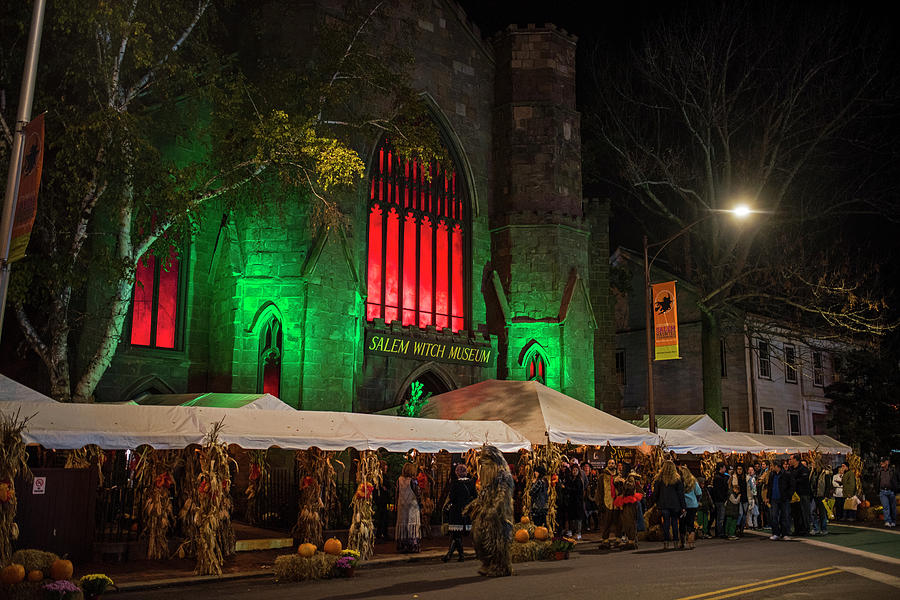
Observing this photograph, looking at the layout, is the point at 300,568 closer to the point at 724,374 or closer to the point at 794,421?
the point at 724,374

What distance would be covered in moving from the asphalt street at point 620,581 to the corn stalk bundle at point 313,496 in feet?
5.74

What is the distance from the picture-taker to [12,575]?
31.3 feet

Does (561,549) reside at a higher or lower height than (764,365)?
lower

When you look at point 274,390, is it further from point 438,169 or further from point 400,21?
point 400,21

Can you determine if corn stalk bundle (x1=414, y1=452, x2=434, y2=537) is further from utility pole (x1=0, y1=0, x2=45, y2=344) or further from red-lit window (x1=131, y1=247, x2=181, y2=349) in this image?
utility pole (x1=0, y1=0, x2=45, y2=344)

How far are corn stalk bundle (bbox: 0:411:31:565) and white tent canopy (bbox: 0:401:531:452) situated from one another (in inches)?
5.0

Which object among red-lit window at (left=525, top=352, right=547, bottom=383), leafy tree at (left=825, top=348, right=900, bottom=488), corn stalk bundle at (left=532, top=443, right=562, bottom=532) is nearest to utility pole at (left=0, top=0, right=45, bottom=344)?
corn stalk bundle at (left=532, top=443, right=562, bottom=532)

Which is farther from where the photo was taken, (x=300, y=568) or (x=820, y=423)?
(x=820, y=423)

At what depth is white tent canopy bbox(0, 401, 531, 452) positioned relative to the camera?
11820mm

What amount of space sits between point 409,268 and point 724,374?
20.2 metres

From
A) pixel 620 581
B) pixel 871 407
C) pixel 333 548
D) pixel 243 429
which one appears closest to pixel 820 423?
pixel 871 407

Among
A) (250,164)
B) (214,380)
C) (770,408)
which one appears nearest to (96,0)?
(250,164)

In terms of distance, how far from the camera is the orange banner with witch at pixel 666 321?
21031 mm

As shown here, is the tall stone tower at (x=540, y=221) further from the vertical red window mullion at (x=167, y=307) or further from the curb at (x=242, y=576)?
the curb at (x=242, y=576)
